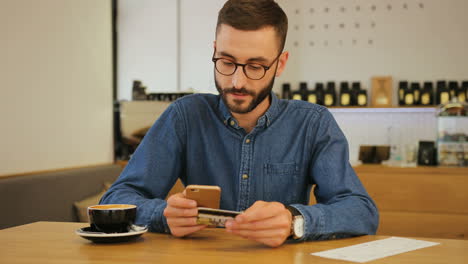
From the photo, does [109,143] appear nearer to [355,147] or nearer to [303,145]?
[355,147]

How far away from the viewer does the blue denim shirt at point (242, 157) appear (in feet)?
5.08

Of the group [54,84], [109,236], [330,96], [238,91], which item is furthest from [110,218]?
[330,96]

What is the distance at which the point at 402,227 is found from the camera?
3631mm

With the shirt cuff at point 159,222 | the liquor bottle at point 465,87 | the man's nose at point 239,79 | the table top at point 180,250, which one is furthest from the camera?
the liquor bottle at point 465,87

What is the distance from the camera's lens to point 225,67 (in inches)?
58.9

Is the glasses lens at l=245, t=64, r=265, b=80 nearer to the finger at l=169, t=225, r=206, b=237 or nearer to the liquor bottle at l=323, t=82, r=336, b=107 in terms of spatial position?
the finger at l=169, t=225, r=206, b=237

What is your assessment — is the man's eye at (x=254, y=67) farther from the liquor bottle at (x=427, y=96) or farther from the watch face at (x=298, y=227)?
the liquor bottle at (x=427, y=96)

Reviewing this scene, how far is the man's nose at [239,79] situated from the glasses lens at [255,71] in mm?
27

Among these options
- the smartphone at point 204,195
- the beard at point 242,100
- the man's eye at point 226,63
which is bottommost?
A: the smartphone at point 204,195

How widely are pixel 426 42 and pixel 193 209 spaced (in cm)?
382

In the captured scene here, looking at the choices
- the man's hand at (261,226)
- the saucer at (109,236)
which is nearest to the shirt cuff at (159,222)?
the saucer at (109,236)

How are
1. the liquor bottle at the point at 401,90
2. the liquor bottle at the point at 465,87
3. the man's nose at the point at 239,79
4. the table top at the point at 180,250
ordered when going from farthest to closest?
the liquor bottle at the point at 401,90 → the liquor bottle at the point at 465,87 → the man's nose at the point at 239,79 → the table top at the point at 180,250

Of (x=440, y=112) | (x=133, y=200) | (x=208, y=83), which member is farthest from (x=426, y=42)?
(x=133, y=200)

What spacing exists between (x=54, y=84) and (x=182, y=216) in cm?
232
